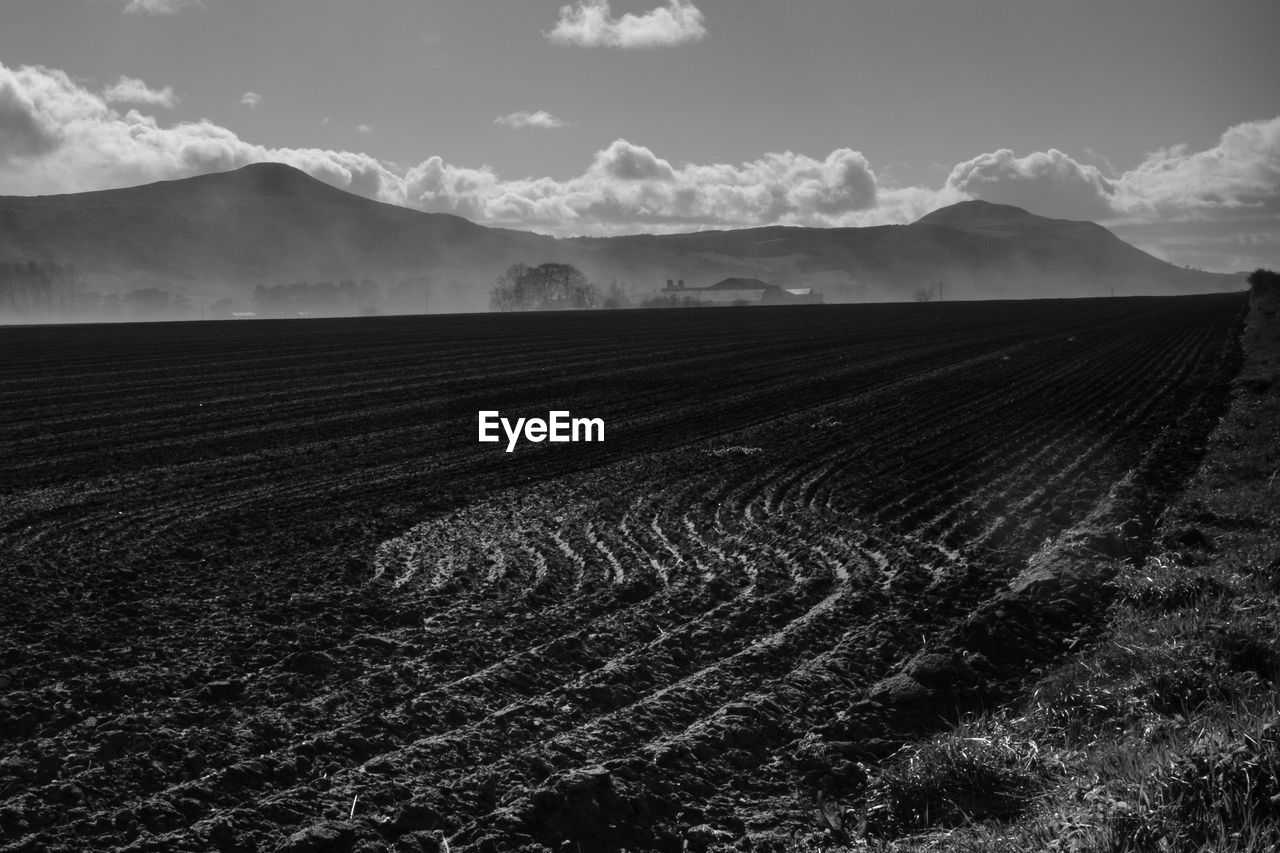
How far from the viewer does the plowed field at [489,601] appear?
489 cm

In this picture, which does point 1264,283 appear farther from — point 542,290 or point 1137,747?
point 542,290

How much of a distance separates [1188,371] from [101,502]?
23.7 meters

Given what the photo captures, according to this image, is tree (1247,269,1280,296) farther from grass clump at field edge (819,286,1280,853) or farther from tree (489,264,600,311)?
tree (489,264,600,311)

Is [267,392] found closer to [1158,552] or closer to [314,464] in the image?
[314,464]

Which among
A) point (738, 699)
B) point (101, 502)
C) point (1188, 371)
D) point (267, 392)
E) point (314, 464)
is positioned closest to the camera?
point (738, 699)

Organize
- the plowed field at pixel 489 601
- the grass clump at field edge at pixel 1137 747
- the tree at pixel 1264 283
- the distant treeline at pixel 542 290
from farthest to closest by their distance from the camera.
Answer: the distant treeline at pixel 542 290 < the tree at pixel 1264 283 < the plowed field at pixel 489 601 < the grass clump at field edge at pixel 1137 747

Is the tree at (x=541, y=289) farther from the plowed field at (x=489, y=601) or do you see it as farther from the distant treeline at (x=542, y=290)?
the plowed field at (x=489, y=601)

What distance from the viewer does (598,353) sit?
36.1 m

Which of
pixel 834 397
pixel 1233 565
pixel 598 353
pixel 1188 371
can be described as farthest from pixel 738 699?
pixel 598 353

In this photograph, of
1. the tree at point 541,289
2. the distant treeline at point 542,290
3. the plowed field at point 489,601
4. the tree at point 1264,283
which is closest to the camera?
the plowed field at point 489,601

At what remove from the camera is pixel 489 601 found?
25.5ft

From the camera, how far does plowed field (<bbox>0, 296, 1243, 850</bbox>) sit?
489 centimetres

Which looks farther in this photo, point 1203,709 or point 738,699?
point 738,699

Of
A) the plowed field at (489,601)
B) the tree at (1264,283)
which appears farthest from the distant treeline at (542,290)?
the plowed field at (489,601)
